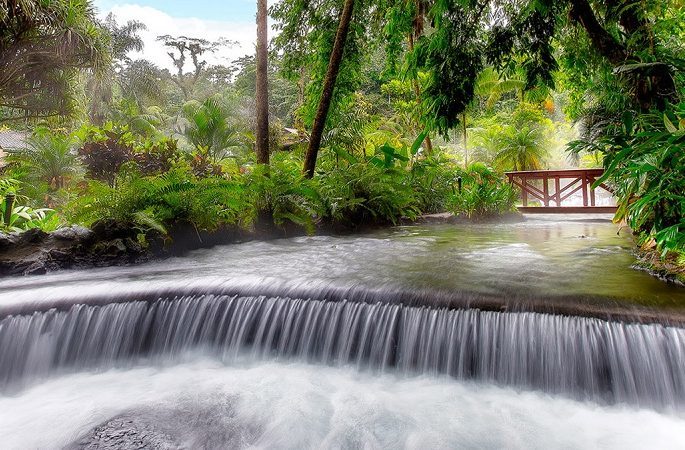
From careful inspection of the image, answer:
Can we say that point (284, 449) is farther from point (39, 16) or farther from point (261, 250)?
point (39, 16)

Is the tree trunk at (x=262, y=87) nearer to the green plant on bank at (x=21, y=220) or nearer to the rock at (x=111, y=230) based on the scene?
the green plant on bank at (x=21, y=220)

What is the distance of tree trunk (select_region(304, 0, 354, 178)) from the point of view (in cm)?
859

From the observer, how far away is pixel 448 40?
5.20 m

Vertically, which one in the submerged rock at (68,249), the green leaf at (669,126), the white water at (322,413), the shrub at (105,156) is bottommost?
the white water at (322,413)

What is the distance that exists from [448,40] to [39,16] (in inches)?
397

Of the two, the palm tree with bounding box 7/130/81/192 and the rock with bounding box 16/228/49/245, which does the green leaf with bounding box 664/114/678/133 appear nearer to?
the rock with bounding box 16/228/49/245

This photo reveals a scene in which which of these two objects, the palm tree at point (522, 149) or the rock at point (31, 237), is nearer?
the rock at point (31, 237)

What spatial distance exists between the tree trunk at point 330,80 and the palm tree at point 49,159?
7731 mm

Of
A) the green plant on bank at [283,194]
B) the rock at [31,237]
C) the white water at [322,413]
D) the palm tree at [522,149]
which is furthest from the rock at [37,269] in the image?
the palm tree at [522,149]

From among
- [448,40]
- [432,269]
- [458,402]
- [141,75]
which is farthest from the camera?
[141,75]

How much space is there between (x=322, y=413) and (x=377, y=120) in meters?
14.5

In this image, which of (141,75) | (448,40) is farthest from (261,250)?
(141,75)

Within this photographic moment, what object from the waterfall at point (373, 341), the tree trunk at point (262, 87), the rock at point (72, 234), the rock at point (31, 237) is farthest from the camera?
the tree trunk at point (262, 87)

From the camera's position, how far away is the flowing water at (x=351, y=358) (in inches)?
100
